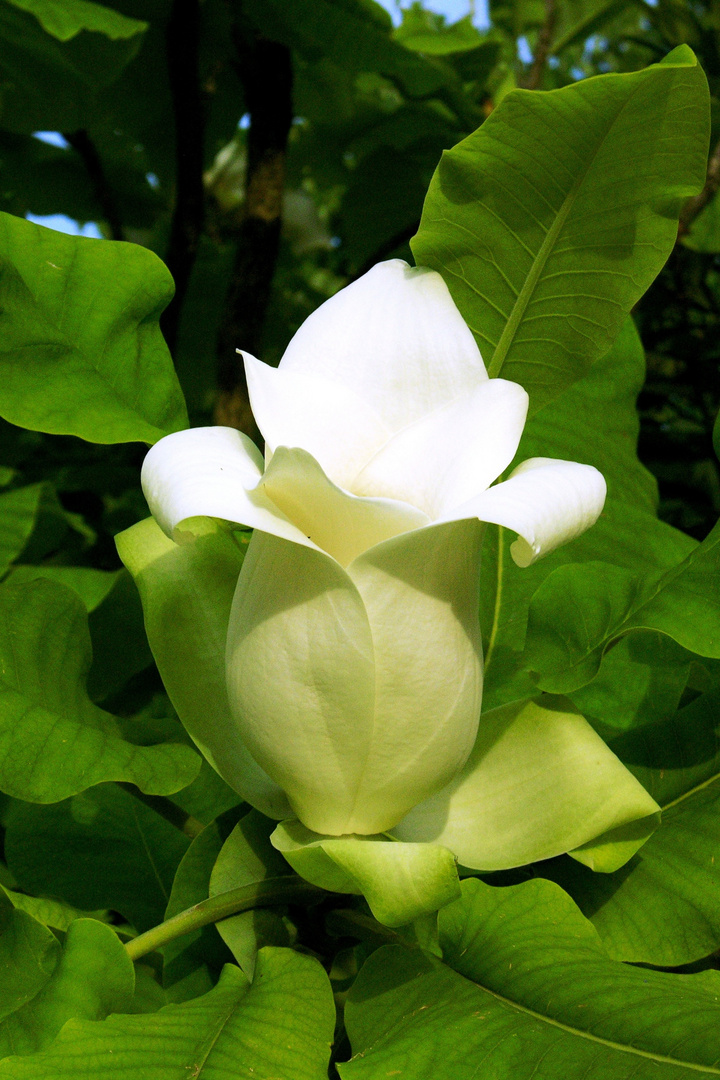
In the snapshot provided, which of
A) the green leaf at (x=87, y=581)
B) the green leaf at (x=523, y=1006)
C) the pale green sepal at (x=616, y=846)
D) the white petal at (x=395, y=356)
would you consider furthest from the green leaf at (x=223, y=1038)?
the green leaf at (x=87, y=581)

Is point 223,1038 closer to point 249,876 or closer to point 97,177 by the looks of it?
point 249,876

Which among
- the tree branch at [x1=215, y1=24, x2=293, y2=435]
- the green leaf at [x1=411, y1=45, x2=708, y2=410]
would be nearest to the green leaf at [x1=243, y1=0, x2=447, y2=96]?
the tree branch at [x1=215, y1=24, x2=293, y2=435]

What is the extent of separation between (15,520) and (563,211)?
0.64 m

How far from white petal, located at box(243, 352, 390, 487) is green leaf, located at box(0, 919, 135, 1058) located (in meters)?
0.25

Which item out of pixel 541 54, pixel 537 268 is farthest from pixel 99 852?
pixel 541 54

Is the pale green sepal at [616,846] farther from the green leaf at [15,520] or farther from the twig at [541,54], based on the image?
the twig at [541,54]

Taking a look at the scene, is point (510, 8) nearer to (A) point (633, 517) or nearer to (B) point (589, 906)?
(A) point (633, 517)

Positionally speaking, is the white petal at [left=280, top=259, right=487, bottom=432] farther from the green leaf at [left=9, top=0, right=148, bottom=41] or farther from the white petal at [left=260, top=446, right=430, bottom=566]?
the green leaf at [left=9, top=0, right=148, bottom=41]

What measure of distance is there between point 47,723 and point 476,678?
237mm

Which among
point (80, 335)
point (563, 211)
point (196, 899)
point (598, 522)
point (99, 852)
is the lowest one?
point (99, 852)

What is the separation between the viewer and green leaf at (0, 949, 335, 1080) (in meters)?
0.43

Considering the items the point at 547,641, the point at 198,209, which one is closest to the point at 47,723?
the point at 547,641

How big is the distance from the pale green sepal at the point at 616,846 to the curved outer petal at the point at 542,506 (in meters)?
0.20

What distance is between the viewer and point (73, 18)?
1.06 metres
